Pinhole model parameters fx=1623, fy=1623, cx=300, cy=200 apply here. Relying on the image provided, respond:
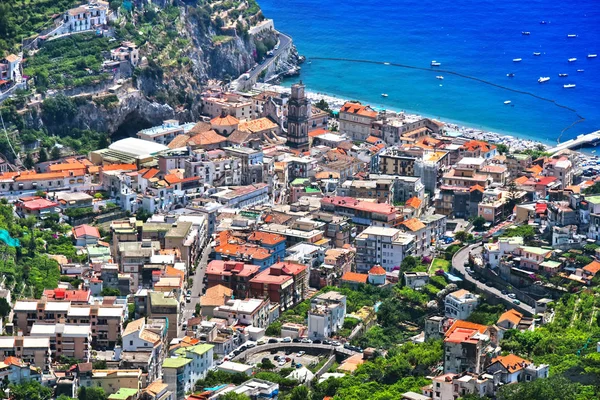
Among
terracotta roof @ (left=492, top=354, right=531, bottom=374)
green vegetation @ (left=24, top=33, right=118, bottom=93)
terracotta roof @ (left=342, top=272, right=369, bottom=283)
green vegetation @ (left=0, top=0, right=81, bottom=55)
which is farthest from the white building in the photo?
green vegetation @ (left=0, top=0, right=81, bottom=55)

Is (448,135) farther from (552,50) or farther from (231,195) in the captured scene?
(552,50)

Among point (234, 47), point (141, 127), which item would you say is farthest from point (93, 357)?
point (234, 47)

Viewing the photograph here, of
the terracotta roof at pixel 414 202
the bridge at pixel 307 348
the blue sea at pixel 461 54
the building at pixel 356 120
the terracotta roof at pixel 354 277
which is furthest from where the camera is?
the blue sea at pixel 461 54

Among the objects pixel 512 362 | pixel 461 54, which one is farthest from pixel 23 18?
pixel 512 362

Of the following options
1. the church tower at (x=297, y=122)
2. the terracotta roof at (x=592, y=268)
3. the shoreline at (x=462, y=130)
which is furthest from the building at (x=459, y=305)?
the shoreline at (x=462, y=130)

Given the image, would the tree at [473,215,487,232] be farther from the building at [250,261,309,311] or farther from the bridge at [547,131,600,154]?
the bridge at [547,131,600,154]

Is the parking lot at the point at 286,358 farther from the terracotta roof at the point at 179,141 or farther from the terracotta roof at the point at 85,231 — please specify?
the terracotta roof at the point at 179,141

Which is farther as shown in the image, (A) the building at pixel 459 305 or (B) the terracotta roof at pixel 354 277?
(B) the terracotta roof at pixel 354 277
